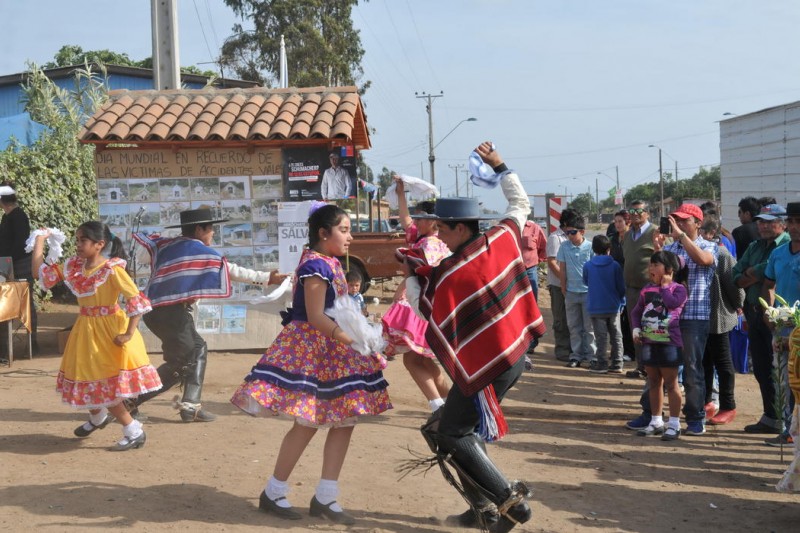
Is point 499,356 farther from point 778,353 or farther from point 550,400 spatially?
point 550,400

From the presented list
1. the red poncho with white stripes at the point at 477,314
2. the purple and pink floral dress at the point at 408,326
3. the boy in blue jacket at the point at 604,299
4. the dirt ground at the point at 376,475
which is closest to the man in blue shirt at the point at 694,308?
the dirt ground at the point at 376,475

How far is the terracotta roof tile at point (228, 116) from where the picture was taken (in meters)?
10.8

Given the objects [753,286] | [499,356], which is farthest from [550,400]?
[499,356]

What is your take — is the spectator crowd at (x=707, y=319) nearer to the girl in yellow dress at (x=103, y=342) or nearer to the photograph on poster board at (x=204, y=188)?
the girl in yellow dress at (x=103, y=342)

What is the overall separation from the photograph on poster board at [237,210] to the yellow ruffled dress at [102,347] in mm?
4525

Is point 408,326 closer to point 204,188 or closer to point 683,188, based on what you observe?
point 204,188

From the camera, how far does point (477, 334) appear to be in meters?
4.61

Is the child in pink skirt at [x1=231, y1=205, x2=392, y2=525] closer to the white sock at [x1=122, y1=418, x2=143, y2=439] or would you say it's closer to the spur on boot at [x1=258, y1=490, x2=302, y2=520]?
the spur on boot at [x1=258, y1=490, x2=302, y2=520]

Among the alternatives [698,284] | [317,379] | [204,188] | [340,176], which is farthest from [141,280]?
[698,284]

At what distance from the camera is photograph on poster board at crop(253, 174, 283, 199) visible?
11.0m

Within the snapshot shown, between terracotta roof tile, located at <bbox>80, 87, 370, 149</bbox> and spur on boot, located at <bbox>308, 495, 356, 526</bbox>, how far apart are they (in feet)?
20.9

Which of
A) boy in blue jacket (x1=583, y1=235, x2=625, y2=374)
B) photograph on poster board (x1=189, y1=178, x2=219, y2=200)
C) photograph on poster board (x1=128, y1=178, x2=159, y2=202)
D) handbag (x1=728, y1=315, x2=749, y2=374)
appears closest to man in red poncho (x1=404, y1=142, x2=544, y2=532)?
handbag (x1=728, y1=315, x2=749, y2=374)

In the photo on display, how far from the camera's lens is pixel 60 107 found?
23422 mm

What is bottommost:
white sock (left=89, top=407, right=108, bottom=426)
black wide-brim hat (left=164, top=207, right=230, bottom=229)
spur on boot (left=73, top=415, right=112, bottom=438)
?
spur on boot (left=73, top=415, right=112, bottom=438)
